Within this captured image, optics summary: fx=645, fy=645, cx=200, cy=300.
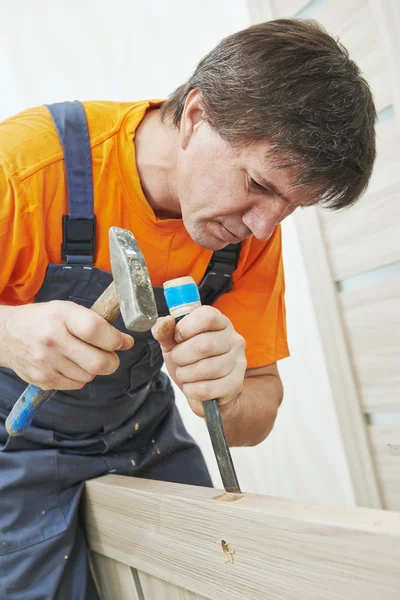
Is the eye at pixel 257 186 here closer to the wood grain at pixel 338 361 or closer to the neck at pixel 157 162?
the neck at pixel 157 162

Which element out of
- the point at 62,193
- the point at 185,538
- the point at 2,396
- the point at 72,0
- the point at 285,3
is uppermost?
the point at 72,0

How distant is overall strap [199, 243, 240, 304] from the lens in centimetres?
121

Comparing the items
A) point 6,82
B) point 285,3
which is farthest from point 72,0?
point 285,3

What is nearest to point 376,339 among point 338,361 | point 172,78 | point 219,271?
point 338,361

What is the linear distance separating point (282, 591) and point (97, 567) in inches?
22.4

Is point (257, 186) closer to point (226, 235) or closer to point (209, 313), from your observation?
point (226, 235)

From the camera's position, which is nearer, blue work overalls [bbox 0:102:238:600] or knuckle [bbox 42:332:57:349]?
knuckle [bbox 42:332:57:349]

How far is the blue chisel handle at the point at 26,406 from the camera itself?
0.95 metres

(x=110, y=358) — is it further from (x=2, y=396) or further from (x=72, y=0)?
(x=72, y=0)

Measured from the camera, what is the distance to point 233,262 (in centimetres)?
123

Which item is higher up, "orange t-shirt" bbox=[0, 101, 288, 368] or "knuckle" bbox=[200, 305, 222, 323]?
"orange t-shirt" bbox=[0, 101, 288, 368]

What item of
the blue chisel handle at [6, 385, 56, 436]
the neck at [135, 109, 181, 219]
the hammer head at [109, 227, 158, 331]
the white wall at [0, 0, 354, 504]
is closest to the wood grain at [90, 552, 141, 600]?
the blue chisel handle at [6, 385, 56, 436]

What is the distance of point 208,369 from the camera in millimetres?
916

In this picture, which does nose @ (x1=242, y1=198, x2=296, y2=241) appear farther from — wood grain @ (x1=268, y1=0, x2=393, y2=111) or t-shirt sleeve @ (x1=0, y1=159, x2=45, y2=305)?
wood grain @ (x1=268, y1=0, x2=393, y2=111)
